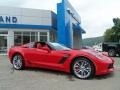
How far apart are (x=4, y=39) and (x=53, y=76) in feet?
74.4

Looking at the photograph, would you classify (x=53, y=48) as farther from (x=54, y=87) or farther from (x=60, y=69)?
(x=54, y=87)

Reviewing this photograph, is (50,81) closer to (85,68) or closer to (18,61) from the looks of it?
(85,68)

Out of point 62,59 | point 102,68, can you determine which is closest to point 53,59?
point 62,59

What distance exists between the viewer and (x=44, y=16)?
3375 centimetres

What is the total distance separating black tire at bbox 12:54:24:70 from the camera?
11547 mm

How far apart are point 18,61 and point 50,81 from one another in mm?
3014

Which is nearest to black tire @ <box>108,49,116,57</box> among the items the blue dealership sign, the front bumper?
the blue dealership sign

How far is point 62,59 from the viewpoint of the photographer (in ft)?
33.2

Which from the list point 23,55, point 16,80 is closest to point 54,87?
point 16,80

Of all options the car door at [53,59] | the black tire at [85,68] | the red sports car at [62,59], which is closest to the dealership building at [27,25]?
the red sports car at [62,59]

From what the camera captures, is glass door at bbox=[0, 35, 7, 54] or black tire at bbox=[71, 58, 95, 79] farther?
glass door at bbox=[0, 35, 7, 54]

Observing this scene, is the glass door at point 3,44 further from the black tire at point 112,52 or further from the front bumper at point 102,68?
the front bumper at point 102,68

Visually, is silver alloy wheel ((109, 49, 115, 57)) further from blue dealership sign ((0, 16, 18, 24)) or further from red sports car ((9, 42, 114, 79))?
red sports car ((9, 42, 114, 79))

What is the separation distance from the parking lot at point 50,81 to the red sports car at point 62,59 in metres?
0.29
